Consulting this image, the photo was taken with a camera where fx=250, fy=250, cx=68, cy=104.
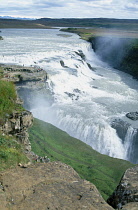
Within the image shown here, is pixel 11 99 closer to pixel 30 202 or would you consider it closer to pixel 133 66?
pixel 30 202

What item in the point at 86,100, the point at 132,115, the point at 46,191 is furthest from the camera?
the point at 86,100

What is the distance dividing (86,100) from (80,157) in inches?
489

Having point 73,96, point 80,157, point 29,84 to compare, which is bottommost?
point 80,157

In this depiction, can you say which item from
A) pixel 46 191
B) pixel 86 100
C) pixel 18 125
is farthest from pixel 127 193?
pixel 86 100

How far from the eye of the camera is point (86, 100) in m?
28.6

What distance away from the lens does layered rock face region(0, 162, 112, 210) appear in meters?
7.23

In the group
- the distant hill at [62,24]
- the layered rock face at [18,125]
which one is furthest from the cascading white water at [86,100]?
the distant hill at [62,24]

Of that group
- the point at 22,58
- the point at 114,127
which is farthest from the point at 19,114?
the point at 22,58

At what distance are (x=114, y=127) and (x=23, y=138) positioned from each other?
10868mm

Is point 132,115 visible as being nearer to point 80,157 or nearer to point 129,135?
point 129,135

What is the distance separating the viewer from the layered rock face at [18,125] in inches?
505

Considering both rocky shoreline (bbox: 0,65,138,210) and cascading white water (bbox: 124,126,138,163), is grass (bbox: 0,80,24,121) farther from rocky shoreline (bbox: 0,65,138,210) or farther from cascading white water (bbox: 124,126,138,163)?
cascading white water (bbox: 124,126,138,163)

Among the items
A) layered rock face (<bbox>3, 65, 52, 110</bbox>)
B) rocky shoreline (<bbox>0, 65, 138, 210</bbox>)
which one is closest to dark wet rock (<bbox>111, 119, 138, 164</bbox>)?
layered rock face (<bbox>3, 65, 52, 110</bbox>)

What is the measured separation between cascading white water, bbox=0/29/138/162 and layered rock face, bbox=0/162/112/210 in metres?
12.1
